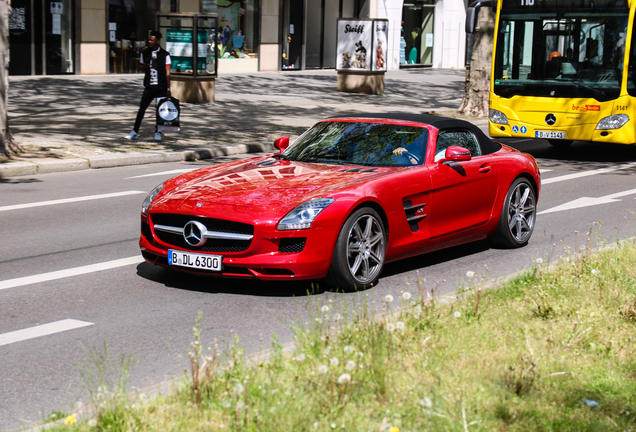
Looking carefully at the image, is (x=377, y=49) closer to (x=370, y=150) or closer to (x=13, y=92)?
(x=13, y=92)

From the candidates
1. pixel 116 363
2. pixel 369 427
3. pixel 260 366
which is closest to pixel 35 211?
pixel 116 363

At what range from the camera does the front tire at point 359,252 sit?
679 centimetres

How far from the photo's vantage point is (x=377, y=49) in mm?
28578

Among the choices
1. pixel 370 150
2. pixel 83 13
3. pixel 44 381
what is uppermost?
pixel 83 13

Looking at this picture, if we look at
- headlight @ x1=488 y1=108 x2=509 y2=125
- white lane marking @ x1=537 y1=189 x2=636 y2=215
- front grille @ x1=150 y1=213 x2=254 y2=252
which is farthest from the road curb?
front grille @ x1=150 y1=213 x2=254 y2=252

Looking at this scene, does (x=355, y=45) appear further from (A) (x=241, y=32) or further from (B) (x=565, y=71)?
(B) (x=565, y=71)

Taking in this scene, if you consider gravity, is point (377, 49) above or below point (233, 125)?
above

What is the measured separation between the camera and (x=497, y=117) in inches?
683

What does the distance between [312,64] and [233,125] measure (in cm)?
2132

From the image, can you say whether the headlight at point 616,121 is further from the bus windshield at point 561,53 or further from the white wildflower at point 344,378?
the white wildflower at point 344,378

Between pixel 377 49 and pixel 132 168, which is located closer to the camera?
pixel 132 168

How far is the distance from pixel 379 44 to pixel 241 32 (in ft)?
31.1

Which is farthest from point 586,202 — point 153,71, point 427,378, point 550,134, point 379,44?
point 379,44

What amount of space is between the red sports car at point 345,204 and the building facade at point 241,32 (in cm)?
2246
